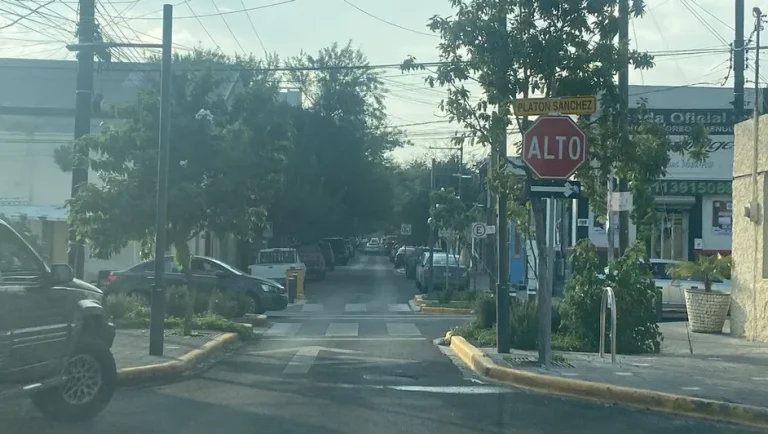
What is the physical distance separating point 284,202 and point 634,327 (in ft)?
109

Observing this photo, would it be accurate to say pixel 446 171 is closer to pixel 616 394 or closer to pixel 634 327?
pixel 634 327

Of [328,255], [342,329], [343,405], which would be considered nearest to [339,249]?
[328,255]

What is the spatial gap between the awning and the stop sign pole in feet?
72.1

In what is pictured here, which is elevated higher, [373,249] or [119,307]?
[373,249]

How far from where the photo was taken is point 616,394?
10.8 m

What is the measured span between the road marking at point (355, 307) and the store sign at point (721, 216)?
1595 centimetres

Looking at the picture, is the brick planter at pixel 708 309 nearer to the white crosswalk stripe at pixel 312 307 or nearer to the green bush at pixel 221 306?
the green bush at pixel 221 306

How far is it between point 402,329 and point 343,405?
1111cm

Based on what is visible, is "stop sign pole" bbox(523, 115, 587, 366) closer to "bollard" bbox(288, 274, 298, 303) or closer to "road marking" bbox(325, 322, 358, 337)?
"road marking" bbox(325, 322, 358, 337)

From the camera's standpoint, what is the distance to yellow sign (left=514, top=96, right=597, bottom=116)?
12250 millimetres

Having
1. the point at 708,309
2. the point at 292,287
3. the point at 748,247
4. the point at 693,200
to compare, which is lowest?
the point at 292,287

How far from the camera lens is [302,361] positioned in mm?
14820

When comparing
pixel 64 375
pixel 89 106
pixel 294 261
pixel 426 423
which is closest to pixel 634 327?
pixel 426 423

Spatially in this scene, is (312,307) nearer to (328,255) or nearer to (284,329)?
(284,329)
